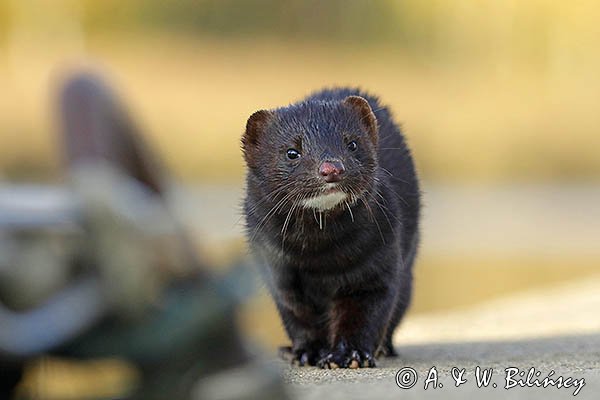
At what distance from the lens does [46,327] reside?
269cm

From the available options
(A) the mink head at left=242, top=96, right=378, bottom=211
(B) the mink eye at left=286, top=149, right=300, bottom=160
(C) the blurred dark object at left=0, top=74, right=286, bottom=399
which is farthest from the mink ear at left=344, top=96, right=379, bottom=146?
(C) the blurred dark object at left=0, top=74, right=286, bottom=399

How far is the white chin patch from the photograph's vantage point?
434cm

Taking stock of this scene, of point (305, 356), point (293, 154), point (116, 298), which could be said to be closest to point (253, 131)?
point (293, 154)

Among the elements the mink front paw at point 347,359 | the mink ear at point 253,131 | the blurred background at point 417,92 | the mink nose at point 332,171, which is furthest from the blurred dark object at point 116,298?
the blurred background at point 417,92

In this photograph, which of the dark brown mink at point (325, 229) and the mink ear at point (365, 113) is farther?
the mink ear at point (365, 113)

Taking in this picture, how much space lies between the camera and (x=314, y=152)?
14.5 ft

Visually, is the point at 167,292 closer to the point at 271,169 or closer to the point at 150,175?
the point at 271,169

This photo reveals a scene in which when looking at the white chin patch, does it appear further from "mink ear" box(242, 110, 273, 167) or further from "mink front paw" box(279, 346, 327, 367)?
"mink front paw" box(279, 346, 327, 367)

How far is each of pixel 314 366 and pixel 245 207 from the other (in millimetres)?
691

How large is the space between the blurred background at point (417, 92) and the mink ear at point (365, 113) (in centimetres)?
897

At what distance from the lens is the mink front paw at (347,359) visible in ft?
14.5

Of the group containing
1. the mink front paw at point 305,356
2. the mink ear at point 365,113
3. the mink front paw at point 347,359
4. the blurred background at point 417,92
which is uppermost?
the mink ear at point 365,113

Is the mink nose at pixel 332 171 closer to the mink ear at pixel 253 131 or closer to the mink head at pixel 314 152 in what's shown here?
the mink head at pixel 314 152

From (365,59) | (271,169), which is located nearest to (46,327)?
(271,169)
